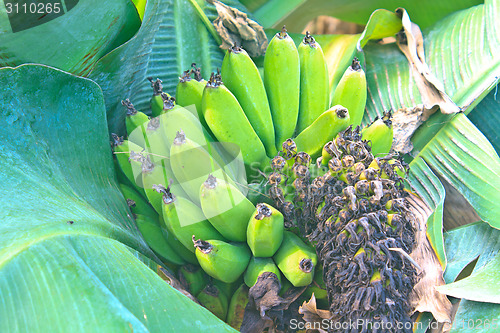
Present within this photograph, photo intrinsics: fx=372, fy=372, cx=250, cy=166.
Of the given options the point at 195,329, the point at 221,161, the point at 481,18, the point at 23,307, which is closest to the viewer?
the point at 23,307

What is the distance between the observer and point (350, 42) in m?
1.57

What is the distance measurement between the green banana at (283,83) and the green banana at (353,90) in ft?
0.45

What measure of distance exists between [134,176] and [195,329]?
1.66ft

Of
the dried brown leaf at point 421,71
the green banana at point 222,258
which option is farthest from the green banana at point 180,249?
the dried brown leaf at point 421,71

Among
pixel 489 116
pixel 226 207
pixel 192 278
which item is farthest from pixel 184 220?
pixel 489 116

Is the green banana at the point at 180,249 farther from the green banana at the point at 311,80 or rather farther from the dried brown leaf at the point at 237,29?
the dried brown leaf at the point at 237,29

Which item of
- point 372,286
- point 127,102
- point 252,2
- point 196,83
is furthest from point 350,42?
point 372,286

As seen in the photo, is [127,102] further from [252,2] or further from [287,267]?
[252,2]

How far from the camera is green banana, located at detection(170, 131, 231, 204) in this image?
904 millimetres

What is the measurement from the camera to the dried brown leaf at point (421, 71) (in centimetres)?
130

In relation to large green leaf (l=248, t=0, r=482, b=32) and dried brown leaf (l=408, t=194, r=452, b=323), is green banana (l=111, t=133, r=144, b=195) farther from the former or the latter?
large green leaf (l=248, t=0, r=482, b=32)

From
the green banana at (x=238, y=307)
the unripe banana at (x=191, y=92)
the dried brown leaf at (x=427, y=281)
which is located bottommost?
the green banana at (x=238, y=307)

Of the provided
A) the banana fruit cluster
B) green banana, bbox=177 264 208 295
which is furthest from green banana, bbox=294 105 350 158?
green banana, bbox=177 264 208 295

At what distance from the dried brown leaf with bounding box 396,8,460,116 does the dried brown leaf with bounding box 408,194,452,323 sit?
1.43ft
